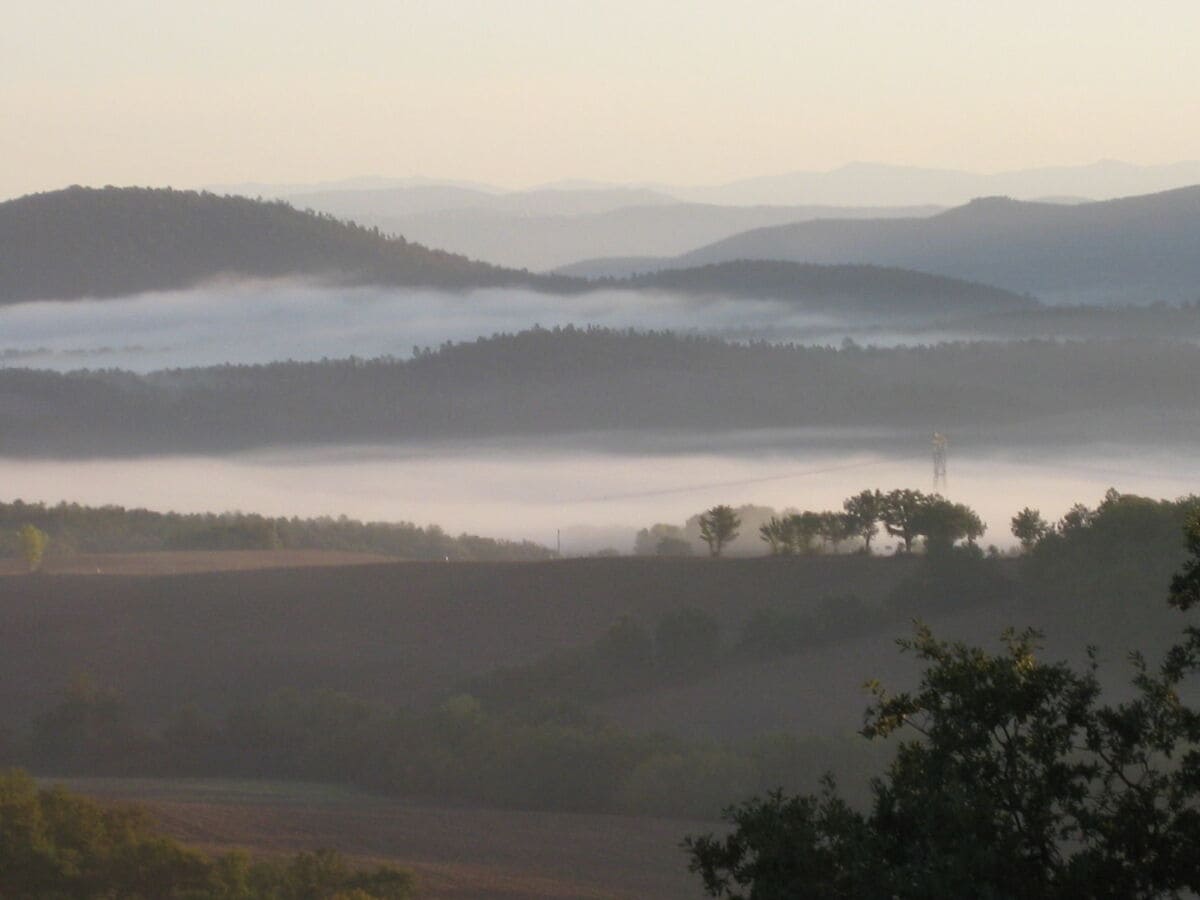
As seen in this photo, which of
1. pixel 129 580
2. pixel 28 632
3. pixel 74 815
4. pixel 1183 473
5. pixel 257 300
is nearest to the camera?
pixel 74 815

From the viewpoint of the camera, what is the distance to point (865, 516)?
5969 centimetres

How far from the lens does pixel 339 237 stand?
165 m

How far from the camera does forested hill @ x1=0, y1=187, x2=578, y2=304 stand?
151625mm

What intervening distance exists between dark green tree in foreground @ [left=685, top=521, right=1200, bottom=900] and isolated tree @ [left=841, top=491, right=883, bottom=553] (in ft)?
155

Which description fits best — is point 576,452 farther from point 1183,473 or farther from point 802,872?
point 802,872

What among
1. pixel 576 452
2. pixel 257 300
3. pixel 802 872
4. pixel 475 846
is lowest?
pixel 475 846

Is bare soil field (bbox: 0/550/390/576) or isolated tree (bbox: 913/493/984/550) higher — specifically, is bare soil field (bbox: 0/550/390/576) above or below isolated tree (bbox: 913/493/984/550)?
below

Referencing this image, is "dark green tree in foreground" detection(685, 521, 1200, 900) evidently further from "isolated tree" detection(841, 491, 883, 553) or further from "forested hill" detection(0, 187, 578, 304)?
"forested hill" detection(0, 187, 578, 304)

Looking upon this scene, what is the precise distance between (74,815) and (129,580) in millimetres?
42008

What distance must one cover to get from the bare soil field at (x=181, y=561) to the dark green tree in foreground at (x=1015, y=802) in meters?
59.0

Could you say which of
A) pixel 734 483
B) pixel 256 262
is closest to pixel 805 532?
pixel 734 483

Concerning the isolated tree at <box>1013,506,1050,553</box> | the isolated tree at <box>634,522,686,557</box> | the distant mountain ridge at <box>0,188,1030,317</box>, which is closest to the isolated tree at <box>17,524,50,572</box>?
the isolated tree at <box>634,522,686,557</box>

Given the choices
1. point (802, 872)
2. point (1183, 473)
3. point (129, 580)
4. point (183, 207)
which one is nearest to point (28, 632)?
point (129, 580)

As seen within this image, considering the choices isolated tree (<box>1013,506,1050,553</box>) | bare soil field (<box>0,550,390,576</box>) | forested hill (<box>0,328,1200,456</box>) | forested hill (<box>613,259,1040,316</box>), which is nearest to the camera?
isolated tree (<box>1013,506,1050,553</box>)
